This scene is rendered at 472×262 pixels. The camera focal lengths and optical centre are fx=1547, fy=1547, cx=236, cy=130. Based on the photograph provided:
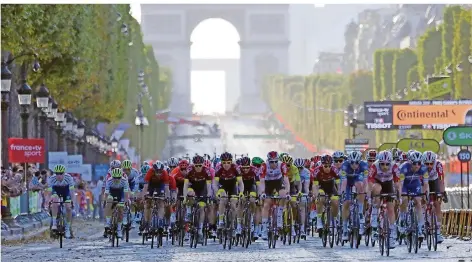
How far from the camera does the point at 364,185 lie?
87.6ft

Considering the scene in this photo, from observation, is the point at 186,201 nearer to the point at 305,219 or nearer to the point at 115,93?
the point at 305,219

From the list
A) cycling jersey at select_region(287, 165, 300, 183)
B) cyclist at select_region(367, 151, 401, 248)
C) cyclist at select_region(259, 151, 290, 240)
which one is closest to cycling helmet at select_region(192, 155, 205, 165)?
cyclist at select_region(259, 151, 290, 240)

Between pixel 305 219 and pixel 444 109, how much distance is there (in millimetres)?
34043

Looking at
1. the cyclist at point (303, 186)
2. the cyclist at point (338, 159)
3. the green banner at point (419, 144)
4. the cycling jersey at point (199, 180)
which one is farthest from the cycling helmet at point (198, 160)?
the green banner at point (419, 144)

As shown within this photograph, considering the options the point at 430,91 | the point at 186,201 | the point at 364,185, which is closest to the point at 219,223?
the point at 186,201

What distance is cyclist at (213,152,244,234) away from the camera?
87.8ft

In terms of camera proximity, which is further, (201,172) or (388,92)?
(388,92)

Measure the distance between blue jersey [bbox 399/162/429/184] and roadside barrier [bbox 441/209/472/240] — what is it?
7075 mm

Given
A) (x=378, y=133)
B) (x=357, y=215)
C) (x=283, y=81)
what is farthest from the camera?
(x=283, y=81)

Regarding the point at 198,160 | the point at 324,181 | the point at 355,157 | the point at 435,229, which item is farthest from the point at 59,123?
the point at 435,229

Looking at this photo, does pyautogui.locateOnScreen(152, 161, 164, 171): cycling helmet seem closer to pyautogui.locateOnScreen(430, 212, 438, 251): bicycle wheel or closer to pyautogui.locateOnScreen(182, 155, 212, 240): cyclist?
pyautogui.locateOnScreen(182, 155, 212, 240): cyclist

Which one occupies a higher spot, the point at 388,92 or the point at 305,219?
the point at 388,92

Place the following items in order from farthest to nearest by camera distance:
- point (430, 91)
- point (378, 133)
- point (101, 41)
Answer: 1. point (378, 133)
2. point (430, 91)
3. point (101, 41)

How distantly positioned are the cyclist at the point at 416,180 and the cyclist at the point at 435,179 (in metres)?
0.17
